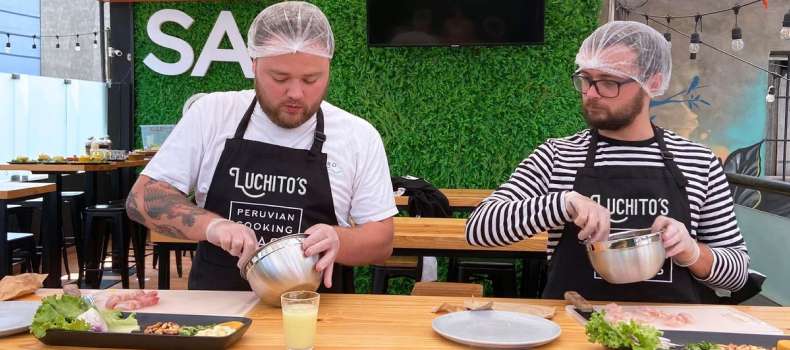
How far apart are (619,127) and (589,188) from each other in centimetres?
20

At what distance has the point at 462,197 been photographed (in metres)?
4.56

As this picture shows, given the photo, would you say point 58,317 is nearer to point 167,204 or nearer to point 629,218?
point 167,204

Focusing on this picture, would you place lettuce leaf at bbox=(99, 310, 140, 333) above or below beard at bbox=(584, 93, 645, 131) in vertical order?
below

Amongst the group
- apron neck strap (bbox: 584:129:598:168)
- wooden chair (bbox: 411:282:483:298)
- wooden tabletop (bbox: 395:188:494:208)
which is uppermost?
apron neck strap (bbox: 584:129:598:168)

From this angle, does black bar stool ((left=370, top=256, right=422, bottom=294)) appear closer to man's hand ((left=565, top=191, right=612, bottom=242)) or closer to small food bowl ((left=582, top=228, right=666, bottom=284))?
man's hand ((left=565, top=191, right=612, bottom=242))

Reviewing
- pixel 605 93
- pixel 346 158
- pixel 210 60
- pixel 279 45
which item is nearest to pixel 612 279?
pixel 605 93

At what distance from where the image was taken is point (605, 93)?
1993 mm

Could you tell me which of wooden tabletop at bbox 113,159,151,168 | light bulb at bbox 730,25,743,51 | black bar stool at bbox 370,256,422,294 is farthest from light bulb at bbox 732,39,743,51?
wooden tabletop at bbox 113,159,151,168

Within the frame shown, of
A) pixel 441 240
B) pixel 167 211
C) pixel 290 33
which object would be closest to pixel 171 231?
pixel 167 211

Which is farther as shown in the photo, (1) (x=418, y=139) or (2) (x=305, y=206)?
(1) (x=418, y=139)

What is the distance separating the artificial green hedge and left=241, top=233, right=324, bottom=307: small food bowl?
3.66 m

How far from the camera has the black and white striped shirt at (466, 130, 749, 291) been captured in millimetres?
1910

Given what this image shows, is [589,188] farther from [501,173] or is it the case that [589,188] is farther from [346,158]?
[501,173]

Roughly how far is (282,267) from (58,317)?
45 centimetres
